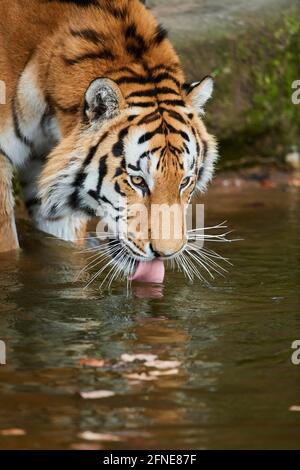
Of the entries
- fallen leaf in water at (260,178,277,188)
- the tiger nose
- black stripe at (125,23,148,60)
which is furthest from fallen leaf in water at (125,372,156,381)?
fallen leaf in water at (260,178,277,188)

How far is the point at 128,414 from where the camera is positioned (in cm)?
394

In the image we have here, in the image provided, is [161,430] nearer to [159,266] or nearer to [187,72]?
[159,266]

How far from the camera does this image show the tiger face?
18.3ft

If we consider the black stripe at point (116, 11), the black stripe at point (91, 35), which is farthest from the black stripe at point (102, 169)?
the black stripe at point (116, 11)

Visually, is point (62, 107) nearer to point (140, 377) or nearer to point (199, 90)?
point (199, 90)

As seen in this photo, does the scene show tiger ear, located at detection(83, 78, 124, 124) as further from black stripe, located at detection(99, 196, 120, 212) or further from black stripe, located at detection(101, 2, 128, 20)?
black stripe, located at detection(101, 2, 128, 20)

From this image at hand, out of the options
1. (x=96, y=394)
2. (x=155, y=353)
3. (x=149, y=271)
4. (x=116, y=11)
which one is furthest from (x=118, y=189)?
(x=96, y=394)

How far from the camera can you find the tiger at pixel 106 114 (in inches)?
223

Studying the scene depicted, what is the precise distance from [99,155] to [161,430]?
2314 mm

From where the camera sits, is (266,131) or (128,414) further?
(266,131)

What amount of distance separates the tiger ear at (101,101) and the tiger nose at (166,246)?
0.72 m

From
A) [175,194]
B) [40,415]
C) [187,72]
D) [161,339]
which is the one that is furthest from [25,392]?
[187,72]

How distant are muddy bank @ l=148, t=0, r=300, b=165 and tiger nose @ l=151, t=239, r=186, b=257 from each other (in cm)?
407
